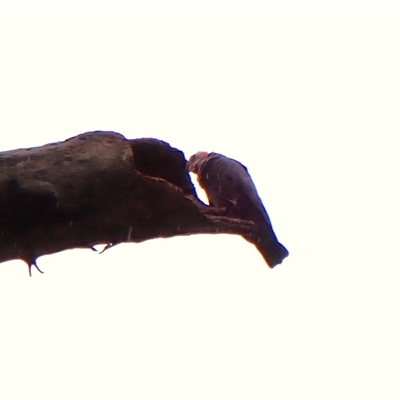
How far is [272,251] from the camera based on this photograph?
4266 millimetres

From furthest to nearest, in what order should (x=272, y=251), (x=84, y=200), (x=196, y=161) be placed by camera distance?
(x=196, y=161) → (x=272, y=251) → (x=84, y=200)

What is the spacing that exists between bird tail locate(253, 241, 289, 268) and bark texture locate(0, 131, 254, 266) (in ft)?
1.07

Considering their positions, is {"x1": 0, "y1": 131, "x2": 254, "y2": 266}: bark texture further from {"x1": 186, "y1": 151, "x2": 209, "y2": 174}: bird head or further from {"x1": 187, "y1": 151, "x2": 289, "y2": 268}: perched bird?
{"x1": 186, "y1": 151, "x2": 209, "y2": 174}: bird head

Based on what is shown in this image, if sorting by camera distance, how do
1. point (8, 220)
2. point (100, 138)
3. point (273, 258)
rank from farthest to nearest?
1. point (273, 258)
2. point (100, 138)
3. point (8, 220)

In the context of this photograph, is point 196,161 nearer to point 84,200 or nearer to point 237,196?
point 237,196

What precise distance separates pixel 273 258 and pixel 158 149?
33.0 inches

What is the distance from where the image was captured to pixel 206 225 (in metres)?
4.11

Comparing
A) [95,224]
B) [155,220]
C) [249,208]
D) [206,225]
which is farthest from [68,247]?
[249,208]

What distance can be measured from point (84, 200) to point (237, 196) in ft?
2.87

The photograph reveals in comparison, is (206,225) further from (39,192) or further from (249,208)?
(39,192)

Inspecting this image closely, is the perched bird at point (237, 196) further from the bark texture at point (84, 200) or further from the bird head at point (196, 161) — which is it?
Answer: the bark texture at point (84, 200)

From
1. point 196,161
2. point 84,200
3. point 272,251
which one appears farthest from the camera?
point 196,161

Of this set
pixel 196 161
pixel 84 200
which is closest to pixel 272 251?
pixel 196 161

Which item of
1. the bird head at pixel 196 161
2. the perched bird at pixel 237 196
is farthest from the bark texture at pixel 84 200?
the bird head at pixel 196 161
